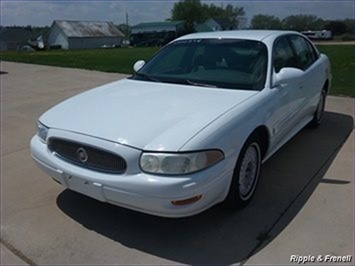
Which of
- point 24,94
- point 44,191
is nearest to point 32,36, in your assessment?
point 24,94

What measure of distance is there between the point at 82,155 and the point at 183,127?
2.59 feet

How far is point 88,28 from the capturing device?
7419 cm

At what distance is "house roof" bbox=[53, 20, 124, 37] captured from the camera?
71.0 m

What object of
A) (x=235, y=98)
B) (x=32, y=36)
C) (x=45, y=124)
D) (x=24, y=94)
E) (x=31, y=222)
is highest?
(x=235, y=98)

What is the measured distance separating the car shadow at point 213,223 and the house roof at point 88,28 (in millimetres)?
71929

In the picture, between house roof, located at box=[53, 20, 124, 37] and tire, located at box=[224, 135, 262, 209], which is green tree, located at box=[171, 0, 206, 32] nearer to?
house roof, located at box=[53, 20, 124, 37]

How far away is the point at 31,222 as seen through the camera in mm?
2988

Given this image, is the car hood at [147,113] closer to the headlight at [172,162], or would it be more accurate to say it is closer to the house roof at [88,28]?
the headlight at [172,162]

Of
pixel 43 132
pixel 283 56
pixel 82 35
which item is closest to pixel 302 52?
pixel 283 56

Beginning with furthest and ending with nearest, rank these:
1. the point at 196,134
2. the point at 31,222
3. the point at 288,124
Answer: the point at 288,124, the point at 31,222, the point at 196,134

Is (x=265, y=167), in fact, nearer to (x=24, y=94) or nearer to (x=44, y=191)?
(x=44, y=191)

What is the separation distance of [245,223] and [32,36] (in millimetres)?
91165

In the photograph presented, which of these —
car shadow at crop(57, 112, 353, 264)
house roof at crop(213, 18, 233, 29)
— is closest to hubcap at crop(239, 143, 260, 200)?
car shadow at crop(57, 112, 353, 264)

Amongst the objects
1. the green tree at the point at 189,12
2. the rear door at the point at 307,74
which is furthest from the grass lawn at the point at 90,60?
the green tree at the point at 189,12
